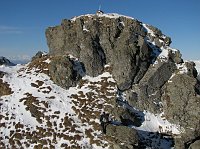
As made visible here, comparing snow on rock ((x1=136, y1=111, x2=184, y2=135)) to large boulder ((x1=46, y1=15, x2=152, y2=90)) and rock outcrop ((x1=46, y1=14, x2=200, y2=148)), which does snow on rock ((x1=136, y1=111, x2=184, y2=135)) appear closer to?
rock outcrop ((x1=46, y1=14, x2=200, y2=148))

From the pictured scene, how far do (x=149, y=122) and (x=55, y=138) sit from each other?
1648 centimetres

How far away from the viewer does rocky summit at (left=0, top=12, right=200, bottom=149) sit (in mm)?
47812

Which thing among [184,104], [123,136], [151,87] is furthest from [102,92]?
[184,104]

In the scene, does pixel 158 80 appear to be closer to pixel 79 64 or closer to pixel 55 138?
pixel 79 64

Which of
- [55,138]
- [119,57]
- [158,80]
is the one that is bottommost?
[55,138]

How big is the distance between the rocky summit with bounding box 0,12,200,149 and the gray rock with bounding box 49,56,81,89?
0.18m

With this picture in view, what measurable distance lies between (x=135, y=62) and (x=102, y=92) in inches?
340

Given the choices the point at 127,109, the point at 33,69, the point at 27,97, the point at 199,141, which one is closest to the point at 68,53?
the point at 33,69

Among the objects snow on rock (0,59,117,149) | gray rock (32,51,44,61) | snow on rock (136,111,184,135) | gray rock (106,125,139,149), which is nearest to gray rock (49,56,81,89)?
snow on rock (0,59,117,149)

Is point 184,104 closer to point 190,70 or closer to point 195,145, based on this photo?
point 190,70

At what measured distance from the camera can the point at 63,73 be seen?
5816cm

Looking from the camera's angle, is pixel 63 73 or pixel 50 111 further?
pixel 63 73

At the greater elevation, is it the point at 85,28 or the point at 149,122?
the point at 85,28

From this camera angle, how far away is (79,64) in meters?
61.6
